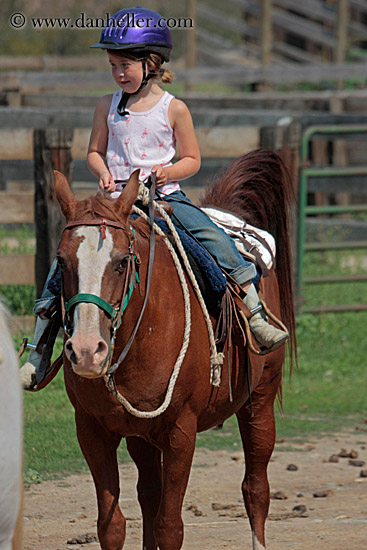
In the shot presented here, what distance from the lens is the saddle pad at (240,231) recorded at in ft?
15.4

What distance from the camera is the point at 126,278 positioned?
3426mm

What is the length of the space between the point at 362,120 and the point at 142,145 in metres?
8.66

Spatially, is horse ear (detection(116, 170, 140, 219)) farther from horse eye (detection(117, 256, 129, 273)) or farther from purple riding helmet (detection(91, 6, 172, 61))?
purple riding helmet (detection(91, 6, 172, 61))

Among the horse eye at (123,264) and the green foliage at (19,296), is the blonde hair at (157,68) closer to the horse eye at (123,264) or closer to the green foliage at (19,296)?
the horse eye at (123,264)

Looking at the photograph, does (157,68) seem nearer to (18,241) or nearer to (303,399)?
(303,399)

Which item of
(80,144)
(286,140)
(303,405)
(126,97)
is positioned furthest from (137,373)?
(286,140)

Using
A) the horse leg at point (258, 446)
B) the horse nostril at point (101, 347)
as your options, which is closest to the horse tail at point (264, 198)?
the horse leg at point (258, 446)

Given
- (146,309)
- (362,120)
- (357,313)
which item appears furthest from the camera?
(362,120)

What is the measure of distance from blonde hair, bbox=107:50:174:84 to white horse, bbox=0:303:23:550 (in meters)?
2.11

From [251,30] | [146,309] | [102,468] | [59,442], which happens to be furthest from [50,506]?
[251,30]

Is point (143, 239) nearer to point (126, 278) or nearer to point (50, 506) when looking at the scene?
point (126, 278)

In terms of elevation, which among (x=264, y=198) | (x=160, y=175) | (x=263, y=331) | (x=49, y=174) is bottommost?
(x=263, y=331)

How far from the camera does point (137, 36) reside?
3920 mm

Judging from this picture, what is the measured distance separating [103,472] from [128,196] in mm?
1223
